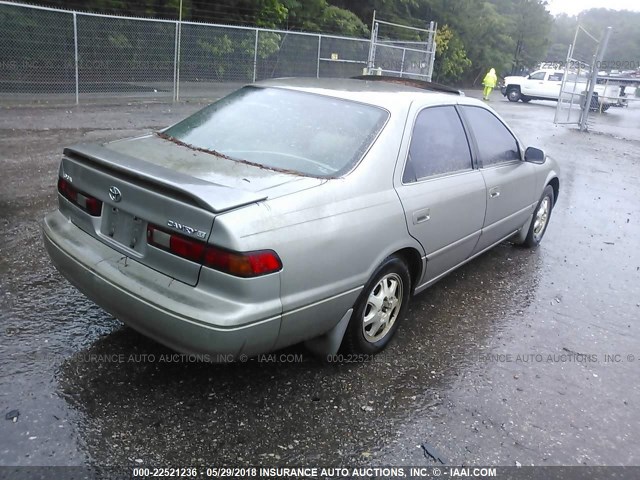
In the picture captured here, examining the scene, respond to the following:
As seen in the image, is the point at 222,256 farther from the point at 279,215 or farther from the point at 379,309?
the point at 379,309

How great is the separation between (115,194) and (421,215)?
179 cm

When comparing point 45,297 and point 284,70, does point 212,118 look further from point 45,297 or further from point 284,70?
point 284,70

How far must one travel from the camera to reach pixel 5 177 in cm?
643

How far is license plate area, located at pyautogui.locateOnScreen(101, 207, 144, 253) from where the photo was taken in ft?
9.05

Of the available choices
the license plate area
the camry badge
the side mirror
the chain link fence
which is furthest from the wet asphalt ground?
the chain link fence

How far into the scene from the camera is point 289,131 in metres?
3.45

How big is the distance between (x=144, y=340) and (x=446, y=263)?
6.90 feet

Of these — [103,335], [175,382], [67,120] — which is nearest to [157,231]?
[175,382]

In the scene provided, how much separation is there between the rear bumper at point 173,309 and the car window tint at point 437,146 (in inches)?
55.7

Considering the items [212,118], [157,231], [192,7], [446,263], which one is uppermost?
[192,7]

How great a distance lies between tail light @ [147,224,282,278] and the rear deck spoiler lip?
0.62ft

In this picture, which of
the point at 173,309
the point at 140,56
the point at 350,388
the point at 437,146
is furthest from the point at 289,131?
the point at 140,56

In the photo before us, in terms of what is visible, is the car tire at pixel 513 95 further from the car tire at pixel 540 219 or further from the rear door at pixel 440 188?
the rear door at pixel 440 188

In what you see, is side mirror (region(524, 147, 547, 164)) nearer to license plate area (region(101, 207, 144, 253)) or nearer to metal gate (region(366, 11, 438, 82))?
license plate area (region(101, 207, 144, 253))
